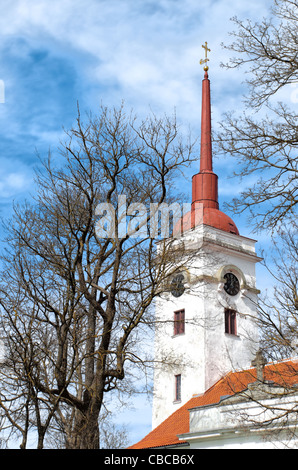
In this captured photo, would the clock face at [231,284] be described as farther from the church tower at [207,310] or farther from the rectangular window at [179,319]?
the rectangular window at [179,319]

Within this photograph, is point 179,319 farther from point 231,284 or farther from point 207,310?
point 231,284

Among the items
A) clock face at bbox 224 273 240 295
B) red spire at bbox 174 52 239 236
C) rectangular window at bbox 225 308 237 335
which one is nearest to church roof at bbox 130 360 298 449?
rectangular window at bbox 225 308 237 335

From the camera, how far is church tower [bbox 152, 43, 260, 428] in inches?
1101

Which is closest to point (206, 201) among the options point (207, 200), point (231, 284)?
point (207, 200)

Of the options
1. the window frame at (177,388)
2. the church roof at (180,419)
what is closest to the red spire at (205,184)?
the window frame at (177,388)

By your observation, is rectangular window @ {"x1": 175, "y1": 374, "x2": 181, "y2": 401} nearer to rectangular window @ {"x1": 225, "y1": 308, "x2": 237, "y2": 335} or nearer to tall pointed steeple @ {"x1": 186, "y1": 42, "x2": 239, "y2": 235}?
rectangular window @ {"x1": 225, "y1": 308, "x2": 237, "y2": 335}

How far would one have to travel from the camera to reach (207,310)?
28578mm

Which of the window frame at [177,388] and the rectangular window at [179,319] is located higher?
the rectangular window at [179,319]

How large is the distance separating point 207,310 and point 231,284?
2.09 meters

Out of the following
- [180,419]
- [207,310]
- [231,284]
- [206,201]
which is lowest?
[180,419]

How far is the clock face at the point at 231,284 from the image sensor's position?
2948cm

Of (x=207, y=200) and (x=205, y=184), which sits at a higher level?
(x=205, y=184)
